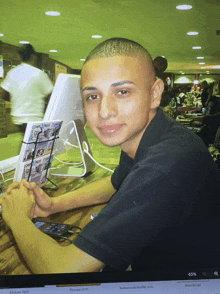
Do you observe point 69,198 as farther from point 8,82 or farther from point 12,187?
point 8,82

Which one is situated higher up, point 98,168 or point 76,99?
point 76,99

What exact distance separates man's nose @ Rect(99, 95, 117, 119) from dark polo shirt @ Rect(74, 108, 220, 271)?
0.12 metres

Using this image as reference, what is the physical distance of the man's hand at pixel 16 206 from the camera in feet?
1.83

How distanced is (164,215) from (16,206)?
1.15 feet

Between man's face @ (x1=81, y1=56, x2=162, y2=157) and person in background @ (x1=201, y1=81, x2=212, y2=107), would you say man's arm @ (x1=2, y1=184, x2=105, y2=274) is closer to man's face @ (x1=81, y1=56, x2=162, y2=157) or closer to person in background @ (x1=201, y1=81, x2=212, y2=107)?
man's face @ (x1=81, y1=56, x2=162, y2=157)

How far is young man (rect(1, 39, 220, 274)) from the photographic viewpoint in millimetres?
385

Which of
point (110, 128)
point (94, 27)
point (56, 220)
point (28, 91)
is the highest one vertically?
point (94, 27)

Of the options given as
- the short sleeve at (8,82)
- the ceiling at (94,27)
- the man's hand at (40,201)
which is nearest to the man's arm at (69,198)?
the man's hand at (40,201)

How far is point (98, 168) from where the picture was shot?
1.30 meters

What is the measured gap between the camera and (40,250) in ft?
1.49

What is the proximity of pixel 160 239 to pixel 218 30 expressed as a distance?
1.67 ft

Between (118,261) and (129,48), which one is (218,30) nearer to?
(129,48)

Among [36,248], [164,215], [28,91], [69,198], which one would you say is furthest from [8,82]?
[164,215]

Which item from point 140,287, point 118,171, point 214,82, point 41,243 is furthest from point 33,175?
point 214,82
